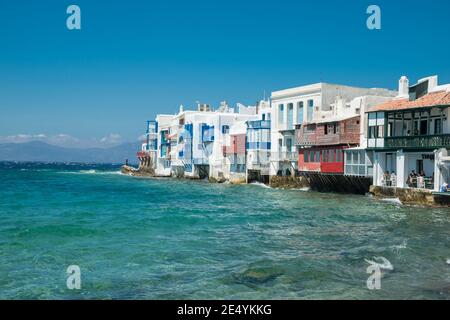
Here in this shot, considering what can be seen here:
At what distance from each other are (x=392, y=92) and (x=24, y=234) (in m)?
45.2

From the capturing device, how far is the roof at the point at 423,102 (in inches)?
1369

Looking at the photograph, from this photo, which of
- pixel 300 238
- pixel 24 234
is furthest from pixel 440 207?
pixel 24 234

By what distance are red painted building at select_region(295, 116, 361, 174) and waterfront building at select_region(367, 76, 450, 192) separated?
12.1 feet

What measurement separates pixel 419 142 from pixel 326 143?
11.7m

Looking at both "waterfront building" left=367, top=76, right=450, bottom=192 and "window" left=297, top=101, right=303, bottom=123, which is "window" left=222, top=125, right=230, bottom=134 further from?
"waterfront building" left=367, top=76, right=450, bottom=192

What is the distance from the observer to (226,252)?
18.3 metres

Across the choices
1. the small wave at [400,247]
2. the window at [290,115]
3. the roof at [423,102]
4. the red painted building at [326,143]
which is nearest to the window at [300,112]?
the window at [290,115]

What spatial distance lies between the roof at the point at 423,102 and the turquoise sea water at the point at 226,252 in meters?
7.96

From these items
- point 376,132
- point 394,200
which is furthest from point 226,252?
point 376,132

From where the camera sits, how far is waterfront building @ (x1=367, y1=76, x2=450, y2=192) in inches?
1355

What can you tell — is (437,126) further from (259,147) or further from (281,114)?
(259,147)

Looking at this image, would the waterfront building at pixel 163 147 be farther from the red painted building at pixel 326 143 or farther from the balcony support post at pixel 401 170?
the balcony support post at pixel 401 170

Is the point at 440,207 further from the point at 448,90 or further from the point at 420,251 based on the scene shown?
the point at 420,251
